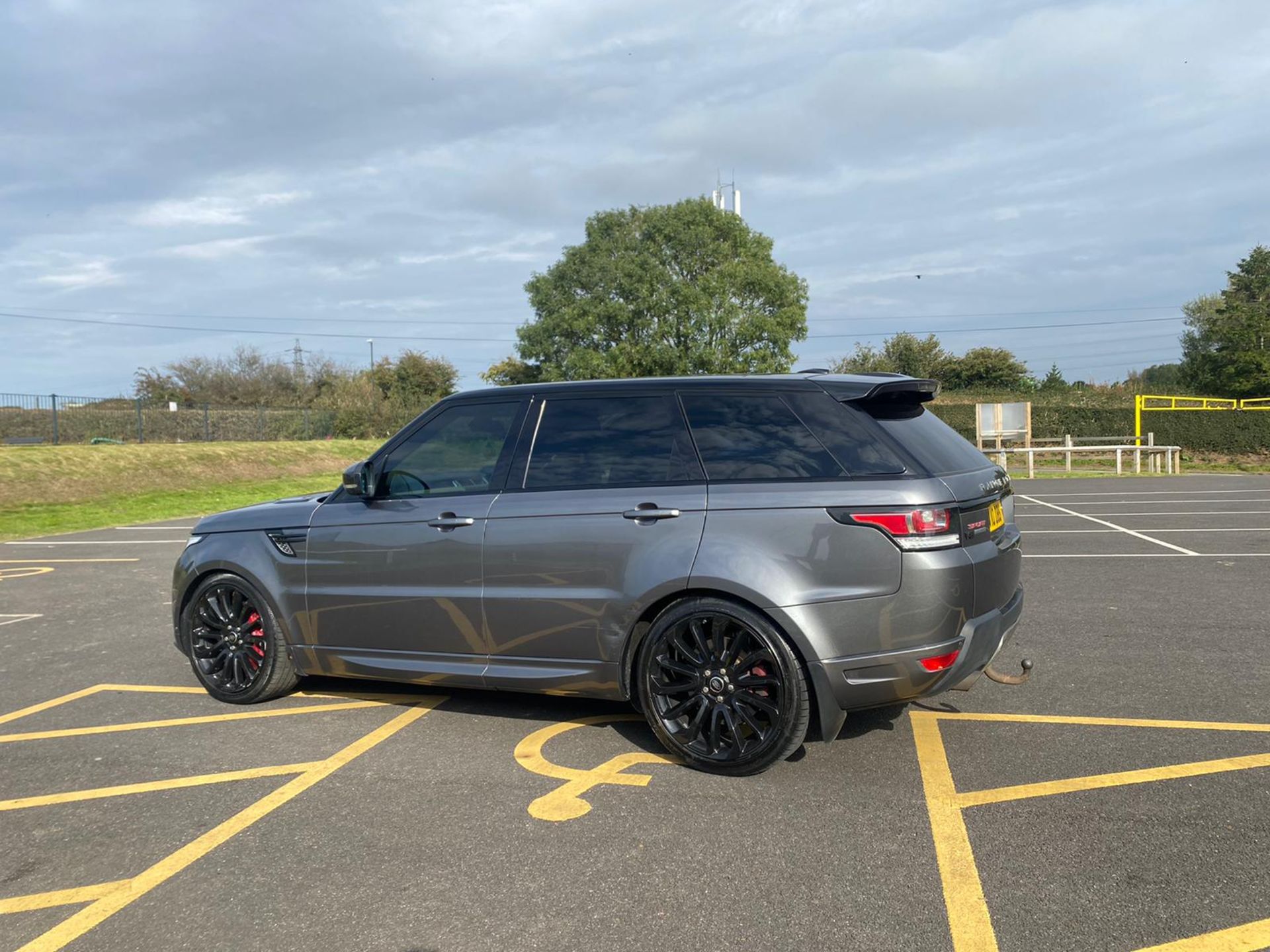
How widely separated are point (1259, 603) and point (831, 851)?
5.79 m

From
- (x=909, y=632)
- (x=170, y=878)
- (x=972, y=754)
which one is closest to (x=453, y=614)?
(x=170, y=878)

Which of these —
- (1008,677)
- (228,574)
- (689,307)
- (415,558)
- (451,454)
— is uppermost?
(689,307)

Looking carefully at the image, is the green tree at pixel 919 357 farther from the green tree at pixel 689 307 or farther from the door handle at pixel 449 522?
the door handle at pixel 449 522

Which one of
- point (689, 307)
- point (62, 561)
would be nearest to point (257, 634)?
point (62, 561)

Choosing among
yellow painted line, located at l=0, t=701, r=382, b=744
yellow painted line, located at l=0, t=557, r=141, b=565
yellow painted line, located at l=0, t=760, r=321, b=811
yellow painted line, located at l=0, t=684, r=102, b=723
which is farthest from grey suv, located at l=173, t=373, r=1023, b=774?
yellow painted line, located at l=0, t=557, r=141, b=565

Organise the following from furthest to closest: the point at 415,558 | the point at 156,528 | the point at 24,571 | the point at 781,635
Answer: the point at 156,528
the point at 24,571
the point at 415,558
the point at 781,635

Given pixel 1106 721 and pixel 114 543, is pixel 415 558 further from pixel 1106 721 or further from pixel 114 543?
pixel 114 543

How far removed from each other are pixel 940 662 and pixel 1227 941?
141 centimetres

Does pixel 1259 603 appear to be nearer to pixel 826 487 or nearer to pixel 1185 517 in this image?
pixel 826 487

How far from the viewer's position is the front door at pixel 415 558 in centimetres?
481

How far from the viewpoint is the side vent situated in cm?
530

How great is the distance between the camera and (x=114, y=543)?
1459 centimetres

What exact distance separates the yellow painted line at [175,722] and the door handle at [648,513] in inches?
81.7

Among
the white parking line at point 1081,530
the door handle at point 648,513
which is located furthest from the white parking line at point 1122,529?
the door handle at point 648,513
